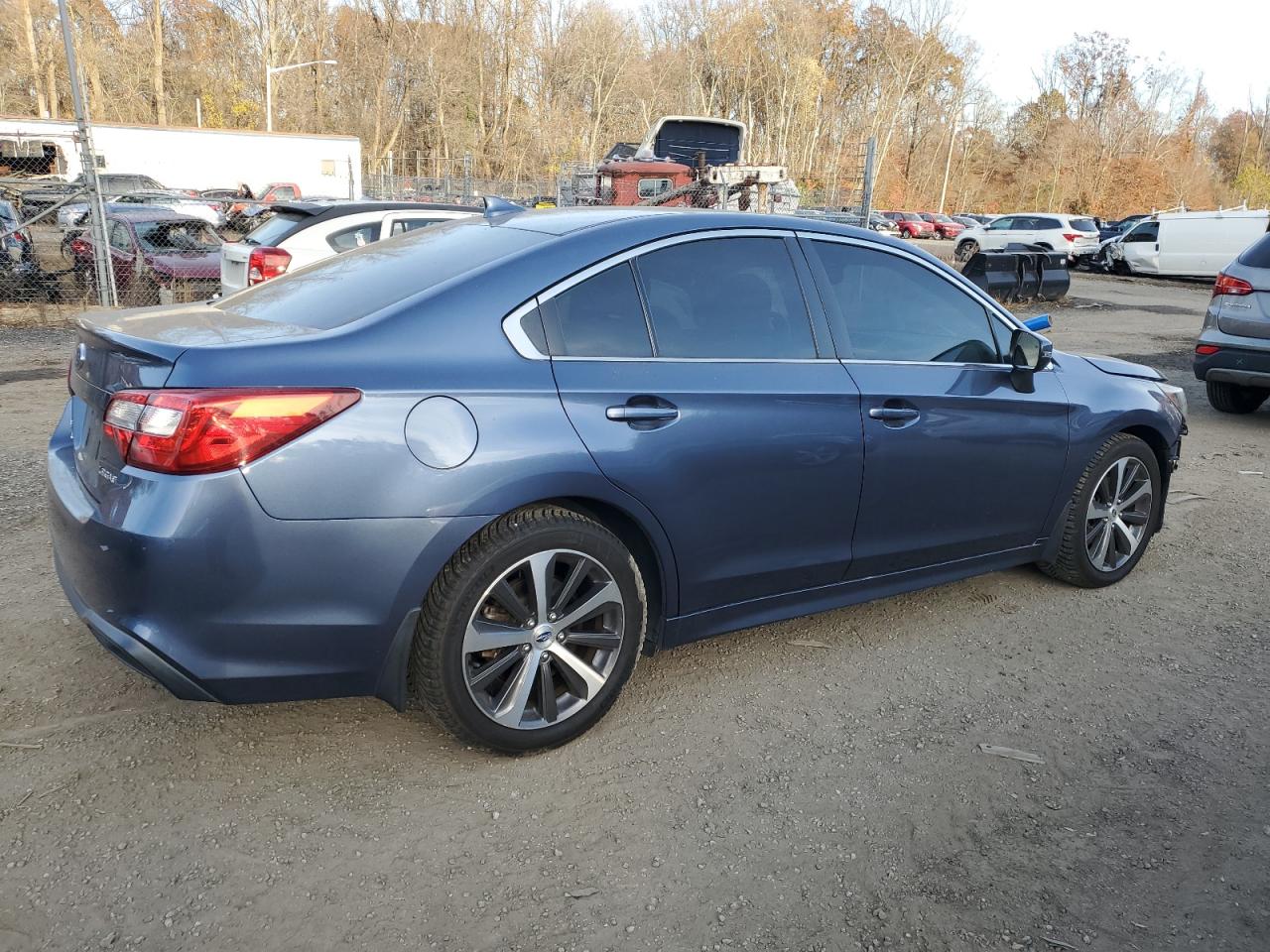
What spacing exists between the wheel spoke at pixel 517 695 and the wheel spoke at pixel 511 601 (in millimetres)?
133

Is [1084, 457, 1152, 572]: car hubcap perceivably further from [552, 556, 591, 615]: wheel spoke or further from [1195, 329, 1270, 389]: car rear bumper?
[1195, 329, 1270, 389]: car rear bumper

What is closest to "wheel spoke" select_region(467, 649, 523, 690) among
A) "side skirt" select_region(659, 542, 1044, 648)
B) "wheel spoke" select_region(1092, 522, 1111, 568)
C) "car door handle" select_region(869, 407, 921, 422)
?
"side skirt" select_region(659, 542, 1044, 648)

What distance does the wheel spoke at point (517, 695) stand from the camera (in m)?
2.97

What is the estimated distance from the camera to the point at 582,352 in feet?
10.0

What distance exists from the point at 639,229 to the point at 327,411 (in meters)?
1.28

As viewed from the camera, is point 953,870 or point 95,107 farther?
point 95,107

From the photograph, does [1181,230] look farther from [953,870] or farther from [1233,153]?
[1233,153]

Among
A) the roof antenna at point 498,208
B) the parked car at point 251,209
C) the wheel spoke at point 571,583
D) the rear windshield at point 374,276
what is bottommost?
the parked car at point 251,209

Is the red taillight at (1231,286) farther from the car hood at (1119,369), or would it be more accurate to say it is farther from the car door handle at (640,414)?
the car door handle at (640,414)

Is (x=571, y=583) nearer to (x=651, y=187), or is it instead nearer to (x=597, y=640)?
(x=597, y=640)

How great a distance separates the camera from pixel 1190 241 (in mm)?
26703

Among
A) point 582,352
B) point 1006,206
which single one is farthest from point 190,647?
point 1006,206

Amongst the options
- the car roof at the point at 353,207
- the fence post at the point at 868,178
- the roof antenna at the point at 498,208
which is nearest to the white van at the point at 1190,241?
the fence post at the point at 868,178

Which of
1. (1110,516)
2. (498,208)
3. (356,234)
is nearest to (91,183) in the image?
(356,234)
